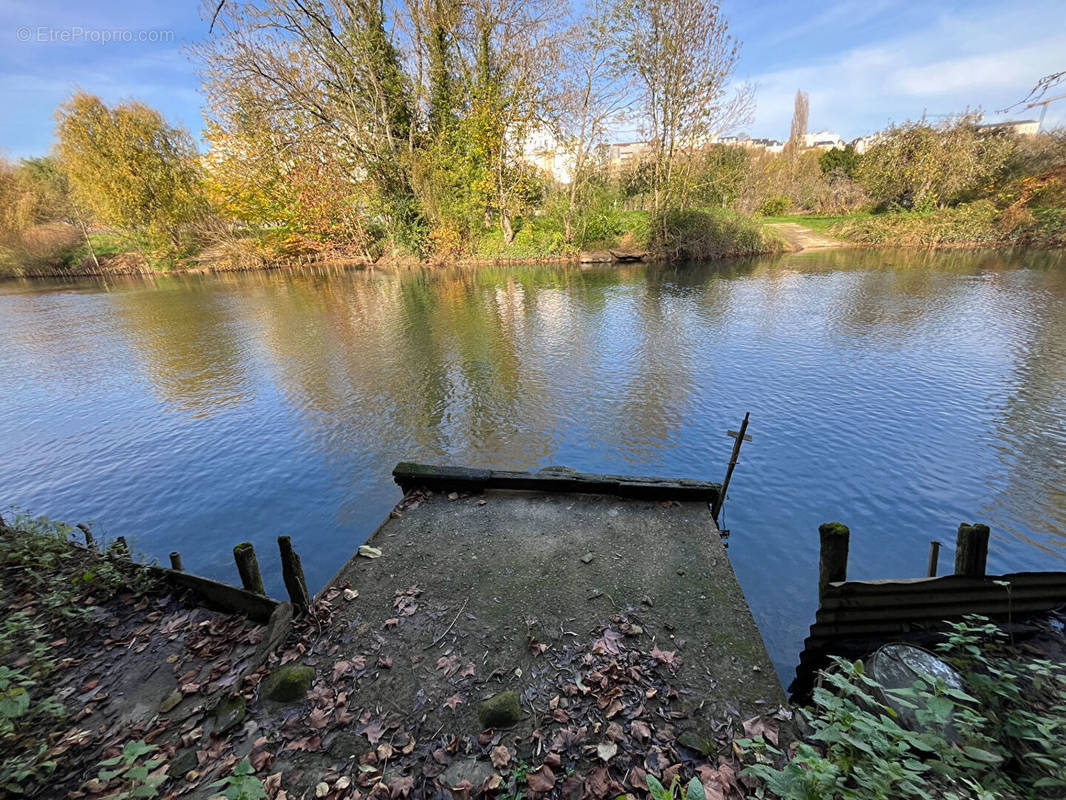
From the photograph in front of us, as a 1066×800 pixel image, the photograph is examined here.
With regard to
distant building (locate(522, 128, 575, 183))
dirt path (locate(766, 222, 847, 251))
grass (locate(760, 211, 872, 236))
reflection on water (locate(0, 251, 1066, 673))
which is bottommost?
reflection on water (locate(0, 251, 1066, 673))

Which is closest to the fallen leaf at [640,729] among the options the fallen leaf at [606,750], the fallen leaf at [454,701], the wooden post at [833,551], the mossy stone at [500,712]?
the fallen leaf at [606,750]

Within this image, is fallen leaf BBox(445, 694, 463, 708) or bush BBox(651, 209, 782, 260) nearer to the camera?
fallen leaf BBox(445, 694, 463, 708)

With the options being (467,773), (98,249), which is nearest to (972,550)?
(467,773)

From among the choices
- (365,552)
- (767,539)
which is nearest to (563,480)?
(365,552)

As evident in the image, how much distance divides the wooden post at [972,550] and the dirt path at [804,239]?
3690 centimetres

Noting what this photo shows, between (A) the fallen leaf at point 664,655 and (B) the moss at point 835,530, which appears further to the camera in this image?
(B) the moss at point 835,530

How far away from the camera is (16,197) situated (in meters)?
37.5

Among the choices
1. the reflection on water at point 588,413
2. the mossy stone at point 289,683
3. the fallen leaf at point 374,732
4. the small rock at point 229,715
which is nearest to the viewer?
the fallen leaf at point 374,732

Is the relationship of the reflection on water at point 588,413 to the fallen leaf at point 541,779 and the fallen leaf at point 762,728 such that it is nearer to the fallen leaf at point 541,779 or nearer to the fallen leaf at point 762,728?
the fallen leaf at point 762,728

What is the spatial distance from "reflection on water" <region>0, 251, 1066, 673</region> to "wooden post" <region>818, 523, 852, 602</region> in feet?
4.70

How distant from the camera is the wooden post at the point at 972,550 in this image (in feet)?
13.2

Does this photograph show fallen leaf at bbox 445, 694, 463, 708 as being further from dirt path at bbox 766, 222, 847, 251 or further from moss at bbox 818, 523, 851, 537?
dirt path at bbox 766, 222, 847, 251

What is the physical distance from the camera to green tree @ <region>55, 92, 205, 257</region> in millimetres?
34125

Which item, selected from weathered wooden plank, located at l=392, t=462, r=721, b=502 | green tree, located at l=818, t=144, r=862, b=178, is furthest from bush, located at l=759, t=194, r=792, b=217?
weathered wooden plank, located at l=392, t=462, r=721, b=502
